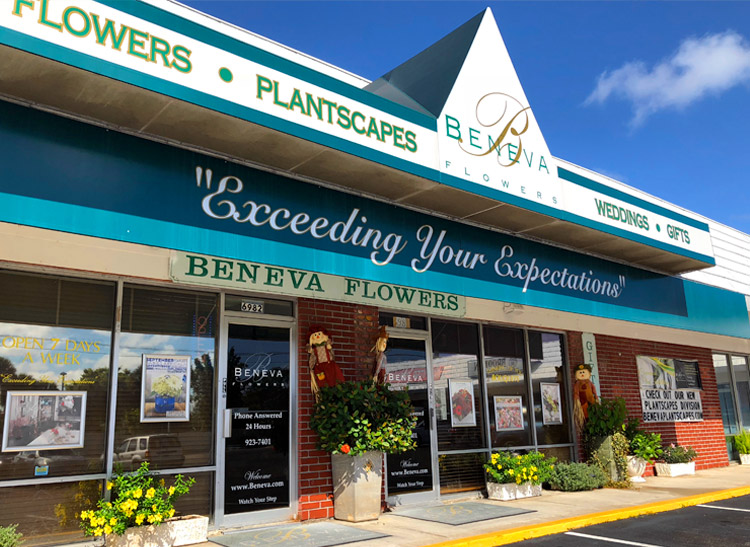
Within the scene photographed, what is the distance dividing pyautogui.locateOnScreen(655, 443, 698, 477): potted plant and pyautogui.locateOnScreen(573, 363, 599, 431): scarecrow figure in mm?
2795

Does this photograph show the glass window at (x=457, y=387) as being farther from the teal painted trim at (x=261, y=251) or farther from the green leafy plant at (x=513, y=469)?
the teal painted trim at (x=261, y=251)

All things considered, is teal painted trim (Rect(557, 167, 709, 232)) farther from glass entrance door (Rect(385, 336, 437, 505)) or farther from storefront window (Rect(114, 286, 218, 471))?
storefront window (Rect(114, 286, 218, 471))

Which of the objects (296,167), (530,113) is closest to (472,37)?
(530,113)

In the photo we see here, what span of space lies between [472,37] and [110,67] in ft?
19.2

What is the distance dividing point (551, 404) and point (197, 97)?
9280 millimetres

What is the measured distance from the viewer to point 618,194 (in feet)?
37.7

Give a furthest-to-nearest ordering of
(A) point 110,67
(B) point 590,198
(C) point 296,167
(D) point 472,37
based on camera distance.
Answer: (B) point 590,198
(D) point 472,37
(C) point 296,167
(A) point 110,67

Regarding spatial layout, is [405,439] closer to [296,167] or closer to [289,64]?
[296,167]

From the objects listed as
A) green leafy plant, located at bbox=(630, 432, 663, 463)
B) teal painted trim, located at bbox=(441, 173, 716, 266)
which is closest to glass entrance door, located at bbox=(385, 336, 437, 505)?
teal painted trim, located at bbox=(441, 173, 716, 266)

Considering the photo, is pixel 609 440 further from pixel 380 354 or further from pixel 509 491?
pixel 380 354

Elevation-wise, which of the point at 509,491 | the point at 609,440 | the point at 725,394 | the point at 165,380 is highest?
the point at 165,380

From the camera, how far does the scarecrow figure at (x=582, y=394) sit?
1254 centimetres

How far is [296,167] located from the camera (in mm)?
7637

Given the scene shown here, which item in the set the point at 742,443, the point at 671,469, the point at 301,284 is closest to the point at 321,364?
the point at 301,284
